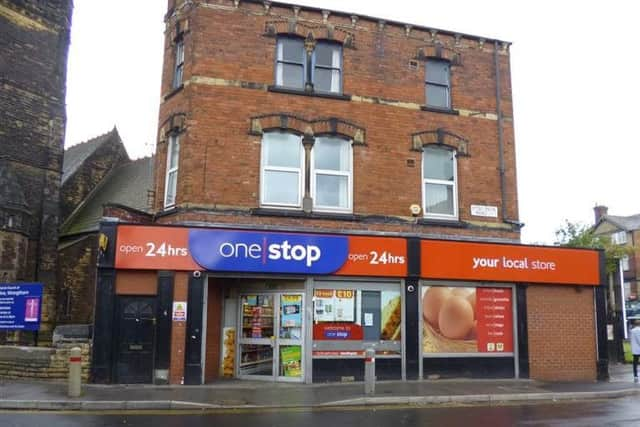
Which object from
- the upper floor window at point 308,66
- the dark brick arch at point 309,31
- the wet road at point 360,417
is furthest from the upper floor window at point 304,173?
the wet road at point 360,417

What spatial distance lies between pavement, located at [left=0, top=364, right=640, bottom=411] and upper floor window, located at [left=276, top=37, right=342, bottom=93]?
24.6 feet

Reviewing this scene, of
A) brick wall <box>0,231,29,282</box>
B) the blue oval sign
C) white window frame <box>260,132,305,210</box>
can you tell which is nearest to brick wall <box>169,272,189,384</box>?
the blue oval sign

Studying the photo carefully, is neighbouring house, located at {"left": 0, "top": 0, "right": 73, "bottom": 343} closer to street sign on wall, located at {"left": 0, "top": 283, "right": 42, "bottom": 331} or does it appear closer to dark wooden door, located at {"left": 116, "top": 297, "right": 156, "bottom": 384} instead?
street sign on wall, located at {"left": 0, "top": 283, "right": 42, "bottom": 331}

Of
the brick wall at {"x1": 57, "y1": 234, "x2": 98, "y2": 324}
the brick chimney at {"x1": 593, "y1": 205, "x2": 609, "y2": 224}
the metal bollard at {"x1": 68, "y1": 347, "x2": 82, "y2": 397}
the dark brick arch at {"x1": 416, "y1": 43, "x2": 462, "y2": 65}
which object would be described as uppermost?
the brick chimney at {"x1": 593, "y1": 205, "x2": 609, "y2": 224}

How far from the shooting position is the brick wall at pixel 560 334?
1582cm

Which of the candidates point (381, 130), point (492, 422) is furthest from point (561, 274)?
point (492, 422)

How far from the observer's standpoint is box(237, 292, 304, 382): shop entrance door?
1430 centimetres

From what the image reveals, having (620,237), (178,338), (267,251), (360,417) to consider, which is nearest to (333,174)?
(267,251)

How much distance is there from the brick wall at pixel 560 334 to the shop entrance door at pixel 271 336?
620 centimetres

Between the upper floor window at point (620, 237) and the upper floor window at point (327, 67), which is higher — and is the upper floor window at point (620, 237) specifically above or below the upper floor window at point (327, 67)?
above

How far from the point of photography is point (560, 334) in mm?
16094

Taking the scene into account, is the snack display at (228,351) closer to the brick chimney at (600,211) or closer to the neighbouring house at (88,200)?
the neighbouring house at (88,200)

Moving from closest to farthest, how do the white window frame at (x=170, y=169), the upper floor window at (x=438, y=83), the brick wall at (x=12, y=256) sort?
the white window frame at (x=170, y=169) → the upper floor window at (x=438, y=83) → the brick wall at (x=12, y=256)

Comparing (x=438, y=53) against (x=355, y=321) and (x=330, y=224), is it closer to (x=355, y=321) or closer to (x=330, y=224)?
(x=330, y=224)
